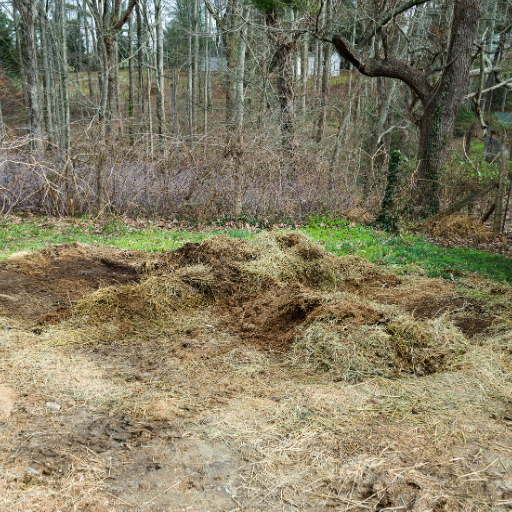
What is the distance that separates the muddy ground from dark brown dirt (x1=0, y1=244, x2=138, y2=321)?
0.12ft

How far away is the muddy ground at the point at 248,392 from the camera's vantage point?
A: 265 centimetres

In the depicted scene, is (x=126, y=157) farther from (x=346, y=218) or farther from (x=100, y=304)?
(x=100, y=304)

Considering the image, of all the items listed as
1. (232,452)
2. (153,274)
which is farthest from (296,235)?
(232,452)

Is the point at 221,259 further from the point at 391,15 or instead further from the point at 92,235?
the point at 391,15

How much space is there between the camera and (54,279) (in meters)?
6.30

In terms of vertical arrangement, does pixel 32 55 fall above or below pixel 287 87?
above

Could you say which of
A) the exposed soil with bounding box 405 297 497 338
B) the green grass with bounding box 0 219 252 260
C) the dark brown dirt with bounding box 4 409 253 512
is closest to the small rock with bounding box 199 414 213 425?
the dark brown dirt with bounding box 4 409 253 512

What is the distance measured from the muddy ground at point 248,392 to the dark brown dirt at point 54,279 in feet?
0.12

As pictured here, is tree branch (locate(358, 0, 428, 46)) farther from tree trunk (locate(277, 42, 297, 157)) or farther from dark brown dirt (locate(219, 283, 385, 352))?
dark brown dirt (locate(219, 283, 385, 352))

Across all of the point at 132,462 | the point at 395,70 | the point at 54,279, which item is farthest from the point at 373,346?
the point at 395,70

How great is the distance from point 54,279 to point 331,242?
5.22 m

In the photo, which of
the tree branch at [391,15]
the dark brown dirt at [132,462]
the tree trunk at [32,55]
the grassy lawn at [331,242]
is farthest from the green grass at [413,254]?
the tree trunk at [32,55]

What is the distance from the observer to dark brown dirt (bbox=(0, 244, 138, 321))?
540 centimetres

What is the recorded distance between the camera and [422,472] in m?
2.77
